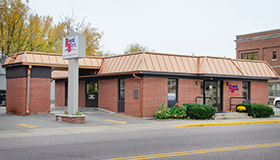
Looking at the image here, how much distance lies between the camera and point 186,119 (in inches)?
734

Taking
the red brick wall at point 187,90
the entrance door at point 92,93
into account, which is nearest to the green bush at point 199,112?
the red brick wall at point 187,90

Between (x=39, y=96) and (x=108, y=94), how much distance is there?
500cm

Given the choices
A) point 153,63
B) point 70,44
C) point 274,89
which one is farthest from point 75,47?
point 274,89

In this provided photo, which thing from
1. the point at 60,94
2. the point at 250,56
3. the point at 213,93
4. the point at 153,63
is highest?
the point at 250,56

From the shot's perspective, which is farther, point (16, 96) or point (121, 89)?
point (121, 89)

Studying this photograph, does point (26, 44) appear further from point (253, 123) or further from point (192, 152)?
point (192, 152)

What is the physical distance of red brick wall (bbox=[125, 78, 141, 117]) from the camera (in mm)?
19203

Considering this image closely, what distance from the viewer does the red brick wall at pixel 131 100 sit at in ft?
63.0

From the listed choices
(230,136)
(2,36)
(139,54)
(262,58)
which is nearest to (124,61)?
(139,54)

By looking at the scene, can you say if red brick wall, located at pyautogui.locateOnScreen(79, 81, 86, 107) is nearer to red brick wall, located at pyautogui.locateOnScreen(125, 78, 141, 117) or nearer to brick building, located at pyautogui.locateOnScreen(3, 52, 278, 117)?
brick building, located at pyautogui.locateOnScreen(3, 52, 278, 117)

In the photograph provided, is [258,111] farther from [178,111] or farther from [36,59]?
[36,59]

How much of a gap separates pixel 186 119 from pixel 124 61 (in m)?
5.68

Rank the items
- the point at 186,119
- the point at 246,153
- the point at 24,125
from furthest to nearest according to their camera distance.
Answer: the point at 186,119 → the point at 24,125 → the point at 246,153

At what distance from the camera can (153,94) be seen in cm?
1898
